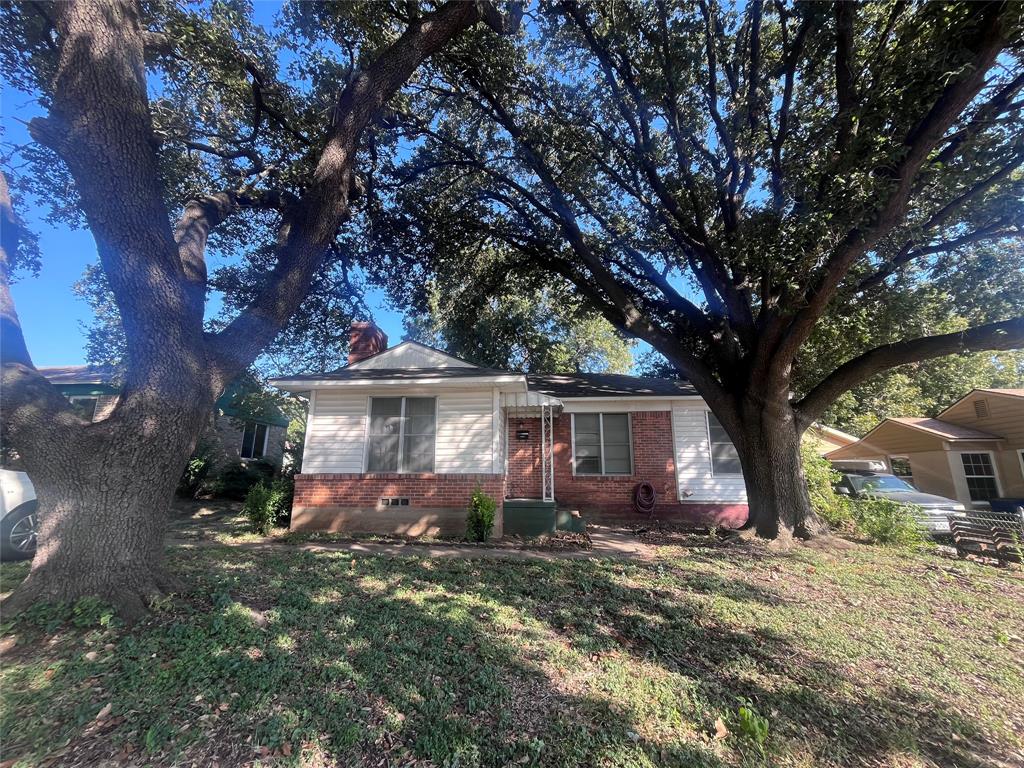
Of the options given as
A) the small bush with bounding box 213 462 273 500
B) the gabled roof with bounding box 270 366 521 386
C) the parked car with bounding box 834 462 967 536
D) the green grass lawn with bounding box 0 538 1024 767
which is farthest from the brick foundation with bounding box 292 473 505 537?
the parked car with bounding box 834 462 967 536

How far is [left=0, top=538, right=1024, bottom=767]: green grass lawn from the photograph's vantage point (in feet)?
7.99

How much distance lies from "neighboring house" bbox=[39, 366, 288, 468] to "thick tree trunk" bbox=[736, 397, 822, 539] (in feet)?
42.7

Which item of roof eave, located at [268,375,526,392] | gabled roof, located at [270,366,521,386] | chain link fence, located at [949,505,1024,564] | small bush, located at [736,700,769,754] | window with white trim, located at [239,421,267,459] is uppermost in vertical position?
gabled roof, located at [270,366,521,386]

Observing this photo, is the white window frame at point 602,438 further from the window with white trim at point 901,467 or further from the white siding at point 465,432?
the window with white trim at point 901,467

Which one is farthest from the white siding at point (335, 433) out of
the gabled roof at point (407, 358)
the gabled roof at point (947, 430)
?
the gabled roof at point (947, 430)

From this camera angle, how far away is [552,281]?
12.7 meters

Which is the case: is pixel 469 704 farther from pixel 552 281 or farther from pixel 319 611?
pixel 552 281

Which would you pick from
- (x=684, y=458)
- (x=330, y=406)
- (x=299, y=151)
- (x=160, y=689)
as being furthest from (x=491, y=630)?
(x=299, y=151)

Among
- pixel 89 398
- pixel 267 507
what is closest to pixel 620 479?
pixel 267 507

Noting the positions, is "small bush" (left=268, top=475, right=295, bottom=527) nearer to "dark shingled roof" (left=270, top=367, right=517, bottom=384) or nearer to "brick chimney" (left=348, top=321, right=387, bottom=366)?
"dark shingled roof" (left=270, top=367, right=517, bottom=384)

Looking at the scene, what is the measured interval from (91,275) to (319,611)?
13.0 m

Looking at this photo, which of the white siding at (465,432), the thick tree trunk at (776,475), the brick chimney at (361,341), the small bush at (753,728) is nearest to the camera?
the small bush at (753,728)

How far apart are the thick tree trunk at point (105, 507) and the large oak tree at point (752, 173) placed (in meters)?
7.92

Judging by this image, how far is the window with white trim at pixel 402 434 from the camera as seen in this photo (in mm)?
9367
